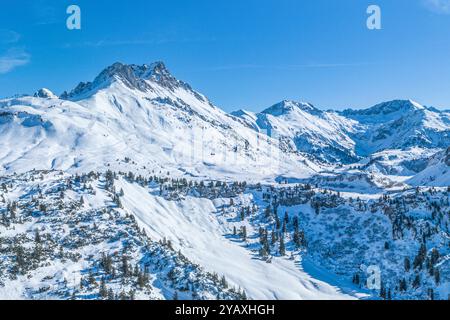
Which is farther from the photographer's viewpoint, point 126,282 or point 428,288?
point 428,288

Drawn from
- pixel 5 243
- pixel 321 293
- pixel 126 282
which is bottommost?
pixel 321 293

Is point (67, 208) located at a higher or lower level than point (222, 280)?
higher
